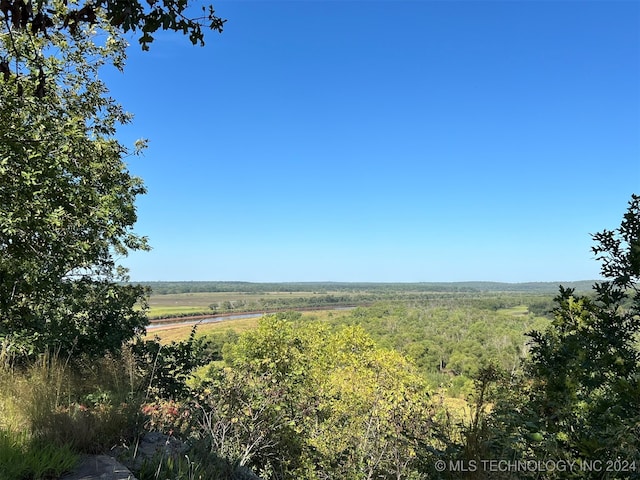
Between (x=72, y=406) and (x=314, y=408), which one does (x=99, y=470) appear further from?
(x=314, y=408)

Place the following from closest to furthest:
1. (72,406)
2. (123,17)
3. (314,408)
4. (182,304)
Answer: (123,17) < (72,406) < (314,408) < (182,304)

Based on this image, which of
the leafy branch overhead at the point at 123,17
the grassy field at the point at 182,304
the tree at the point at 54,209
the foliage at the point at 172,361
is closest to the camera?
the leafy branch overhead at the point at 123,17

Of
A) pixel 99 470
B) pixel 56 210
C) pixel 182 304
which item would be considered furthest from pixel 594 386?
Result: pixel 182 304

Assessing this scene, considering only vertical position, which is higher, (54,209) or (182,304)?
(54,209)

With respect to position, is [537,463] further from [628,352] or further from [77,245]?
[77,245]

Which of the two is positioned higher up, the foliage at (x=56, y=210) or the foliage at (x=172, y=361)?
the foliage at (x=56, y=210)

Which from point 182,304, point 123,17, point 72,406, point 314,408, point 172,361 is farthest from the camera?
point 182,304

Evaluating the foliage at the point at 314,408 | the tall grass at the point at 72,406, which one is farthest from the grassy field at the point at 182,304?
the tall grass at the point at 72,406

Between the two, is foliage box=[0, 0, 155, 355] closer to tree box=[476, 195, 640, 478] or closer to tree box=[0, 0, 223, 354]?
tree box=[0, 0, 223, 354]

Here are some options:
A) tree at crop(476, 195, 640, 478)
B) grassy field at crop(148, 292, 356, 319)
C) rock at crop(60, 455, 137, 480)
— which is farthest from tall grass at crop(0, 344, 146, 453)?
grassy field at crop(148, 292, 356, 319)

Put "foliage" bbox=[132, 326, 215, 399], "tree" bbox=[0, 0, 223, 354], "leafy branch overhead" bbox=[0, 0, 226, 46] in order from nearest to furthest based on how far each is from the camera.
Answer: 1. "leafy branch overhead" bbox=[0, 0, 226, 46]
2. "tree" bbox=[0, 0, 223, 354]
3. "foliage" bbox=[132, 326, 215, 399]

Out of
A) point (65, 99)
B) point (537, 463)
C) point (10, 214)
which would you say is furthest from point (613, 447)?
point (65, 99)

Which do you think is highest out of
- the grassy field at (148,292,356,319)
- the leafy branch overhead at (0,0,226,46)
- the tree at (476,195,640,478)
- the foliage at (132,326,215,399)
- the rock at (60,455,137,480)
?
the leafy branch overhead at (0,0,226,46)

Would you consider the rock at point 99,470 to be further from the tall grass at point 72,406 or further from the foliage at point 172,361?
the foliage at point 172,361
